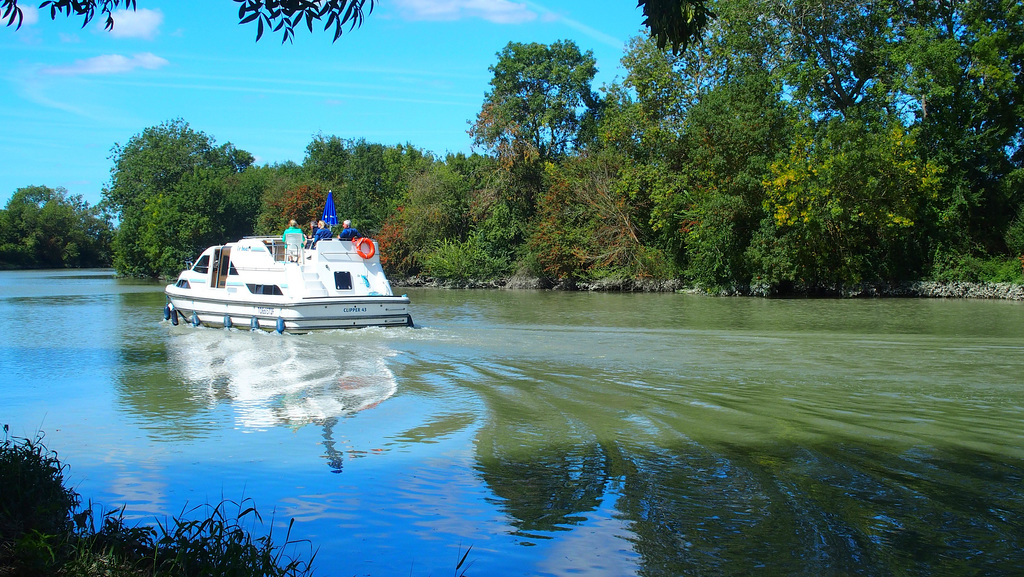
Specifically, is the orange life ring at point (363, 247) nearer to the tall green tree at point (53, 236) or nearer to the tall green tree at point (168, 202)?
the tall green tree at point (168, 202)

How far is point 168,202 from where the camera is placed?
62500 mm

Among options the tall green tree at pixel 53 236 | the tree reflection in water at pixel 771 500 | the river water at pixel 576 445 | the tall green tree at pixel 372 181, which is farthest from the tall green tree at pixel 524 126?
the tall green tree at pixel 53 236

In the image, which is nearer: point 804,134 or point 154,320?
point 154,320

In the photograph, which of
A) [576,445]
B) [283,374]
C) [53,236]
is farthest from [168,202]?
[576,445]

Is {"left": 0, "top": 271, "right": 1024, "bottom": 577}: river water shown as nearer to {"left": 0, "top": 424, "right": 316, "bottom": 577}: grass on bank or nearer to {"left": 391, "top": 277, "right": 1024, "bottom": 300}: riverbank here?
{"left": 0, "top": 424, "right": 316, "bottom": 577}: grass on bank

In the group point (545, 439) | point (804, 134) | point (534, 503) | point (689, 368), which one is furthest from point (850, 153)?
point (534, 503)

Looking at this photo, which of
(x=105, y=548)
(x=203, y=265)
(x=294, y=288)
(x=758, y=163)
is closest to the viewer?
(x=105, y=548)

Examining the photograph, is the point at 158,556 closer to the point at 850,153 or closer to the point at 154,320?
the point at 154,320

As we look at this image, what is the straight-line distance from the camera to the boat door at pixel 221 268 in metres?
21.0

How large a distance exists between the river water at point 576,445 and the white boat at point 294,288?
229 centimetres

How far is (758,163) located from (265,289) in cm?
2366

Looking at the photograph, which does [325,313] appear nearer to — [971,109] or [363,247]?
[363,247]

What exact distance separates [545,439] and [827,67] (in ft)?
117

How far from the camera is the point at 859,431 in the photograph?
787 cm
